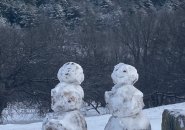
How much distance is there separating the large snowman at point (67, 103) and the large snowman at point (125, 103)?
1.28 ft

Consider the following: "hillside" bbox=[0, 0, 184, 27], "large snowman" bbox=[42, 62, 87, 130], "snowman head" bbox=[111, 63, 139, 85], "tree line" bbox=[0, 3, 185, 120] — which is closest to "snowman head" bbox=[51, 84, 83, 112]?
"large snowman" bbox=[42, 62, 87, 130]

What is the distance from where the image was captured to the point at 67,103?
8.74 m

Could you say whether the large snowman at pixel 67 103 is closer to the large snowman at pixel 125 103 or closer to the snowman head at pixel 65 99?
the snowman head at pixel 65 99

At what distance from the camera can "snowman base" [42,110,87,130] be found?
8594 mm

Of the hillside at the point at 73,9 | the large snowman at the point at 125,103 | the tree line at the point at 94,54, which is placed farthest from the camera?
the hillside at the point at 73,9

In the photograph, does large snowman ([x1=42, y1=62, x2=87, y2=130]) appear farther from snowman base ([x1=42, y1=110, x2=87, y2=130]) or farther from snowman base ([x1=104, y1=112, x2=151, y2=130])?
snowman base ([x1=104, y1=112, x2=151, y2=130])

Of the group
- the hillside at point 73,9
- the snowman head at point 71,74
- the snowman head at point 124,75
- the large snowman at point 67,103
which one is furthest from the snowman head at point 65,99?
the hillside at point 73,9

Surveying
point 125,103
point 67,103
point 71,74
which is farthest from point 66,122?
point 125,103

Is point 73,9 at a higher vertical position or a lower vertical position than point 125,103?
higher

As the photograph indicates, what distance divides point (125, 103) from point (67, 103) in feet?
2.33

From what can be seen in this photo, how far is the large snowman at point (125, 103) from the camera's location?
8734 mm

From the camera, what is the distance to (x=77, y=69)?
29.1 feet

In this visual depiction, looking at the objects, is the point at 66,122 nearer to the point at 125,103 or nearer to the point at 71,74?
the point at 71,74

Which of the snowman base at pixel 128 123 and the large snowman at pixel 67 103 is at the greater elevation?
the large snowman at pixel 67 103
